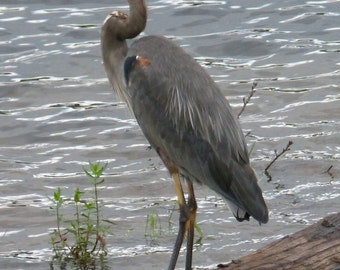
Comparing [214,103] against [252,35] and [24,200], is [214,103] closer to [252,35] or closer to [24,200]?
[24,200]

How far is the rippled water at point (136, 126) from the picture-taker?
729cm

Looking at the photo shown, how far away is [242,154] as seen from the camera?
19.4ft

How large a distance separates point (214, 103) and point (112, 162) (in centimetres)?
257

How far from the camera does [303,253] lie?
16.5 feet

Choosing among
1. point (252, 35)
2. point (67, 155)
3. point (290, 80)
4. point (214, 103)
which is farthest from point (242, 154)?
point (252, 35)

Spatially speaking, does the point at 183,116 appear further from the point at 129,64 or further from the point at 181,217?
the point at 181,217

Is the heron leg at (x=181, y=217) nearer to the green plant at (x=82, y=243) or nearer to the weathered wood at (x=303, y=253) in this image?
the green plant at (x=82, y=243)

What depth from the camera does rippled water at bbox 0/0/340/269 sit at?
7.29 metres

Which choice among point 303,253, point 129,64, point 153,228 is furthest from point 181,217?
point 303,253

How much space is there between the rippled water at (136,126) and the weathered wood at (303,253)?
161 cm

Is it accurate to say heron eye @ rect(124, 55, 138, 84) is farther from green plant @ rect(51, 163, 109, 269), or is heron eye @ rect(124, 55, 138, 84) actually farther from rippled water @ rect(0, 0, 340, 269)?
rippled water @ rect(0, 0, 340, 269)

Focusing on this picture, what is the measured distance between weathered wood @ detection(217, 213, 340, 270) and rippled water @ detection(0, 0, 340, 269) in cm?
161

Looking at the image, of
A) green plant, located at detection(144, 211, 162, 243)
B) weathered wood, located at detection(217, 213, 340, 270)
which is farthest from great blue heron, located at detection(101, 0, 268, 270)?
green plant, located at detection(144, 211, 162, 243)

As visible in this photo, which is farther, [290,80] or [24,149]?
[290,80]
